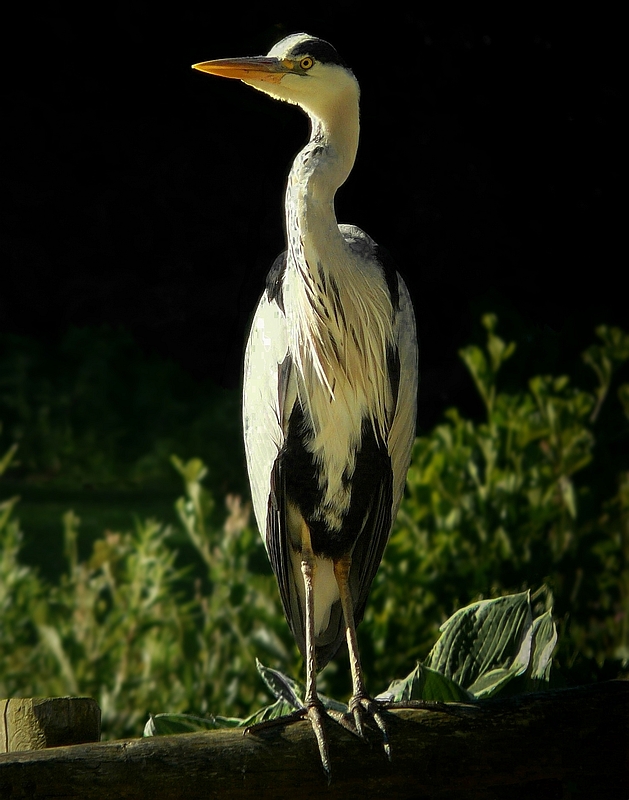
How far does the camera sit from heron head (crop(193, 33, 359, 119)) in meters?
1.15

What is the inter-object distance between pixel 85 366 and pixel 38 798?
197 cm

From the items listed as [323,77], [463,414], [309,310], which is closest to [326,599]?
[309,310]

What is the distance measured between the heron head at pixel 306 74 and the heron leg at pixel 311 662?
0.52 m

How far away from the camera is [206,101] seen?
7.63 ft

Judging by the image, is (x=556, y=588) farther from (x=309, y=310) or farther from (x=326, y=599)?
(x=309, y=310)

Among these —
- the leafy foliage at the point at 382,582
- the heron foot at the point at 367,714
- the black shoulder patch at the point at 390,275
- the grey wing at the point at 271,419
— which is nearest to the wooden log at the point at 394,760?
the heron foot at the point at 367,714

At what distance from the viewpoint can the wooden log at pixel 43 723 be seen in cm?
89

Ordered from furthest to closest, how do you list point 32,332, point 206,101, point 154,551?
point 32,332 < point 206,101 < point 154,551

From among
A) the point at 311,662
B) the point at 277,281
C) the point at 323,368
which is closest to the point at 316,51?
the point at 277,281

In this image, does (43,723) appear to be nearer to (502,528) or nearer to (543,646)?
(543,646)

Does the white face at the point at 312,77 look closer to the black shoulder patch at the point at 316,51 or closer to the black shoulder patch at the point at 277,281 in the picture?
the black shoulder patch at the point at 316,51

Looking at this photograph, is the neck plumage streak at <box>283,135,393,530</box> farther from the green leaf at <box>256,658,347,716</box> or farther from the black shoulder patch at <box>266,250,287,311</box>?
the green leaf at <box>256,658,347,716</box>

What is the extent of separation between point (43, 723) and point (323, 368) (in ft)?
1.58

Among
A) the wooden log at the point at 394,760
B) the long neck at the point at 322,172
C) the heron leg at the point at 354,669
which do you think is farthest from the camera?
the long neck at the point at 322,172
